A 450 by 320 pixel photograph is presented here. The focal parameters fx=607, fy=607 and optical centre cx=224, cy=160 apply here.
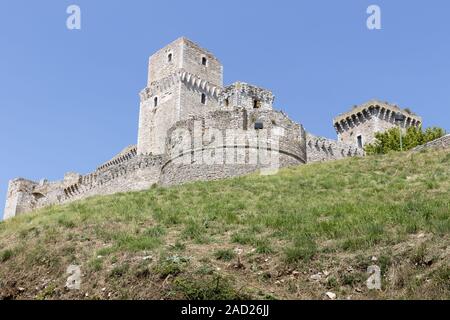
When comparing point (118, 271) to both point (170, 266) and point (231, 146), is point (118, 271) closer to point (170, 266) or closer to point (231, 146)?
point (170, 266)

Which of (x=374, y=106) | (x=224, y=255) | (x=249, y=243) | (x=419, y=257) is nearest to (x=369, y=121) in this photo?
(x=374, y=106)

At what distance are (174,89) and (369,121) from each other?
18.6m

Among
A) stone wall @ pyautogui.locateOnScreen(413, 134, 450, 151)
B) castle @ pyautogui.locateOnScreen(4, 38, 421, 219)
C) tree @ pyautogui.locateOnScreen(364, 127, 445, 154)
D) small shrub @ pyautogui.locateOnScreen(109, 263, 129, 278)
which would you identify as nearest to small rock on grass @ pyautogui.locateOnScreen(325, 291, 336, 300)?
small shrub @ pyautogui.locateOnScreen(109, 263, 129, 278)

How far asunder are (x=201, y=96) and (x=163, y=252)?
45256 millimetres

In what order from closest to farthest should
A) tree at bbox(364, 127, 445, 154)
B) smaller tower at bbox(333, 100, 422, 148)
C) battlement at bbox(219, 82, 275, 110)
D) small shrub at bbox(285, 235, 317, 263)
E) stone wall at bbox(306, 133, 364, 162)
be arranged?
1. small shrub at bbox(285, 235, 317, 263)
2. battlement at bbox(219, 82, 275, 110)
3. tree at bbox(364, 127, 445, 154)
4. stone wall at bbox(306, 133, 364, 162)
5. smaller tower at bbox(333, 100, 422, 148)

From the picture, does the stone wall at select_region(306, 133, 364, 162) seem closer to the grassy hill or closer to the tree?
the tree

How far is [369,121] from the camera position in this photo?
5750 centimetres

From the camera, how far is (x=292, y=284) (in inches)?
410

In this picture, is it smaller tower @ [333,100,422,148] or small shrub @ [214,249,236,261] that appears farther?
smaller tower @ [333,100,422,148]

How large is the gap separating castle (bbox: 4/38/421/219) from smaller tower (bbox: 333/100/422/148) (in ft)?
0.32

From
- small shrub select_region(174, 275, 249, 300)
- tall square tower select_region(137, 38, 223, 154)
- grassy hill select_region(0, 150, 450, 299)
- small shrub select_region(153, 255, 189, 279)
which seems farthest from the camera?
tall square tower select_region(137, 38, 223, 154)

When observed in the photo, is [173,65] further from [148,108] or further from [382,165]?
[382,165]

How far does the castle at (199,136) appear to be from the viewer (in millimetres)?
26750

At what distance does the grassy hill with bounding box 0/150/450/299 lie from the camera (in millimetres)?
10219
